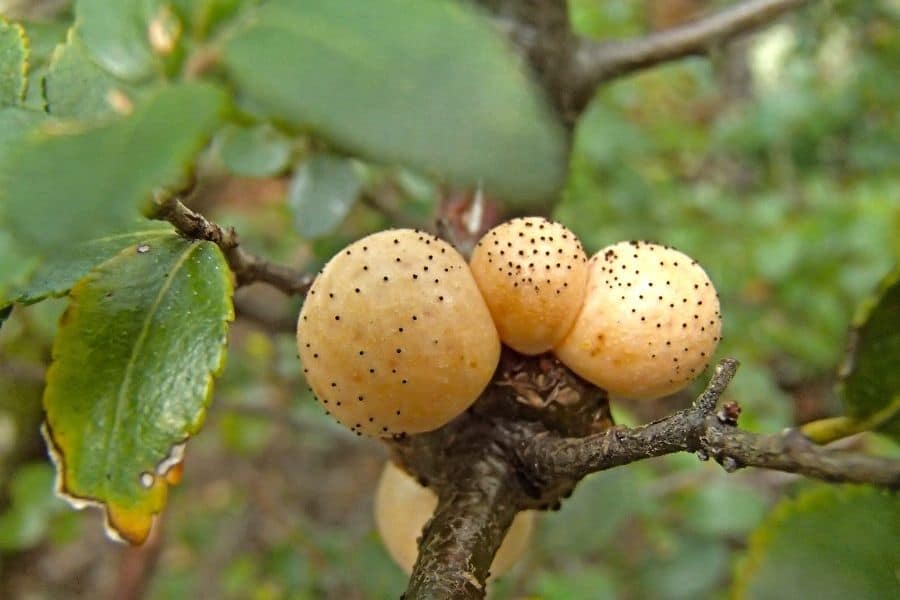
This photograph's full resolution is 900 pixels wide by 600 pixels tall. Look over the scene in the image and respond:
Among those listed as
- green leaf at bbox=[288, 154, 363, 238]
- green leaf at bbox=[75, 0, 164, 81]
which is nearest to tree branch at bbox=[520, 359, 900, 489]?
green leaf at bbox=[75, 0, 164, 81]

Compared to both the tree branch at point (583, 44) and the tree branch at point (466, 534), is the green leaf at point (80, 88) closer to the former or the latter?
the tree branch at point (466, 534)

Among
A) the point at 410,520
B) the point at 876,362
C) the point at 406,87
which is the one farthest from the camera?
the point at 410,520

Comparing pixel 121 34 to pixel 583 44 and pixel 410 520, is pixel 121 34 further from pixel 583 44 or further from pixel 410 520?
pixel 583 44

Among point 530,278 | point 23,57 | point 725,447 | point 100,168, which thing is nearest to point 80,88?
point 23,57

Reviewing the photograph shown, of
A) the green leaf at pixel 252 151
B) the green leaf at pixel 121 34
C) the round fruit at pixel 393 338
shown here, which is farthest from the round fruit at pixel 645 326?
the green leaf at pixel 252 151

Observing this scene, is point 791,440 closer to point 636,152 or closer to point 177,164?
point 177,164

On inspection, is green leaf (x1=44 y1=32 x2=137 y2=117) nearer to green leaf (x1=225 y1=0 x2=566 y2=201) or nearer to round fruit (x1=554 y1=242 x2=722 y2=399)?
green leaf (x1=225 y1=0 x2=566 y2=201)

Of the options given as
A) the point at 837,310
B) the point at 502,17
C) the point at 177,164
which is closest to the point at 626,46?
the point at 502,17
